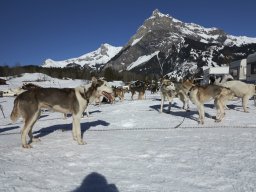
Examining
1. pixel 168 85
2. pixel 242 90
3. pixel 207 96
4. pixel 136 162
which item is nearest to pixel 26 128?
pixel 136 162

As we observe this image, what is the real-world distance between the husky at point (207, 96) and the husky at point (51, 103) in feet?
13.9

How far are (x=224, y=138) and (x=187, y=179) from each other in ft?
12.1

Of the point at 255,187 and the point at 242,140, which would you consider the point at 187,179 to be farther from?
the point at 242,140

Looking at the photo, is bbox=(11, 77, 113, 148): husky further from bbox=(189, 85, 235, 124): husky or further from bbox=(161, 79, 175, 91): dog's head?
bbox=(161, 79, 175, 91): dog's head

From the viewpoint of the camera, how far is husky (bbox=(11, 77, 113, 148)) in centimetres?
Result: 777

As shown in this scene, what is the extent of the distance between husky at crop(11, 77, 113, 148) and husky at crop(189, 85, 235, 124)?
4.22m

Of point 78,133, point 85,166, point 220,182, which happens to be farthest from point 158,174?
point 78,133

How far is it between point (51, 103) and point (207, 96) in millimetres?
5943

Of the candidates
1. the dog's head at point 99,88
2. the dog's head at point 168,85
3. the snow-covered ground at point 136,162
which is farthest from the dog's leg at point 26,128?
the dog's head at point 168,85

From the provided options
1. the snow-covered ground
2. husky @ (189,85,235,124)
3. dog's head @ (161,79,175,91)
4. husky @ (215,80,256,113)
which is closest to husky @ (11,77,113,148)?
the snow-covered ground

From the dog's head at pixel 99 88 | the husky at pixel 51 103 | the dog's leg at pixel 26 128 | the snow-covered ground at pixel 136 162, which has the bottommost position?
the snow-covered ground at pixel 136 162

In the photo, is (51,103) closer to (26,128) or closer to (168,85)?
(26,128)

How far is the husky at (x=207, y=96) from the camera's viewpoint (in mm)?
11633

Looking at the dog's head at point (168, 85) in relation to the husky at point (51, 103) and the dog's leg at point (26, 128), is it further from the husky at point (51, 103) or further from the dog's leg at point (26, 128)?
the dog's leg at point (26, 128)
